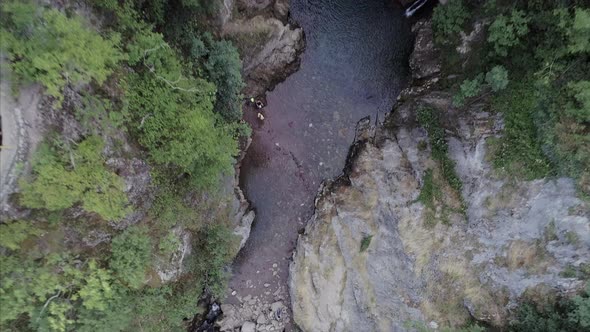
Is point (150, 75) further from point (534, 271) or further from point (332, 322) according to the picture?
point (534, 271)

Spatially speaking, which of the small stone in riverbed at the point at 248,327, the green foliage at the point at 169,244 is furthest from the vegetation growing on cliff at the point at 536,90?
the green foliage at the point at 169,244

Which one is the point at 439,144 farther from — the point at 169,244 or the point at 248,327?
the point at 248,327

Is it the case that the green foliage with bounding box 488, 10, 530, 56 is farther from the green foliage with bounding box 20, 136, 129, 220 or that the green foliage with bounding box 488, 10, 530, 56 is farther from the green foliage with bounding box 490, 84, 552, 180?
the green foliage with bounding box 20, 136, 129, 220

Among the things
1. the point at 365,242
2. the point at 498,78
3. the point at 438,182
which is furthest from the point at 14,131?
the point at 498,78

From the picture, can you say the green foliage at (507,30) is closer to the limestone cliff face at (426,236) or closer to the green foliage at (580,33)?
the green foliage at (580,33)

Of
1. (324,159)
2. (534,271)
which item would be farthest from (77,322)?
(534,271)

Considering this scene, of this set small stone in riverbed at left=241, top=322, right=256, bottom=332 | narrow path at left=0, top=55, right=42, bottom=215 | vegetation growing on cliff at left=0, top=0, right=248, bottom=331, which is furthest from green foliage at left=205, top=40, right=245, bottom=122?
small stone in riverbed at left=241, top=322, right=256, bottom=332
